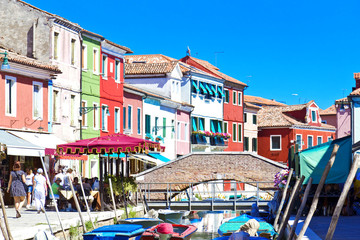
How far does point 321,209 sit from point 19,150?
32.4 feet

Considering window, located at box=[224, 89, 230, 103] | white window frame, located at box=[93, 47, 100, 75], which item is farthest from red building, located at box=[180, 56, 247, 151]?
white window frame, located at box=[93, 47, 100, 75]

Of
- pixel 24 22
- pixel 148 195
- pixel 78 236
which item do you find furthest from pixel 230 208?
pixel 78 236

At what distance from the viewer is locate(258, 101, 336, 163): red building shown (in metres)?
67.0

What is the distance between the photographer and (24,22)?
3278cm

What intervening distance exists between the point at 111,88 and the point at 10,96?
11.2 m

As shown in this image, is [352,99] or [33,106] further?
[352,99]

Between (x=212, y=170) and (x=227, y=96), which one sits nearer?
(x=212, y=170)

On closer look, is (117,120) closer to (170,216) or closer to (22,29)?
(22,29)

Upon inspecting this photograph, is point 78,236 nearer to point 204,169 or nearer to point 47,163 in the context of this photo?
Answer: point 47,163

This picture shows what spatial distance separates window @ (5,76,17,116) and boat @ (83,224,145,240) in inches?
420

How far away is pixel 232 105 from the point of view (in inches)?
2379

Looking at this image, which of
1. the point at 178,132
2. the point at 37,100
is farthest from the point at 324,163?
the point at 178,132

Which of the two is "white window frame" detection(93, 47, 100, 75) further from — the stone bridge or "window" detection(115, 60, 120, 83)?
the stone bridge

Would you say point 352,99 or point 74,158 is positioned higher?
point 352,99
